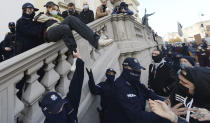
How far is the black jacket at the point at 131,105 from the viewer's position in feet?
5.92

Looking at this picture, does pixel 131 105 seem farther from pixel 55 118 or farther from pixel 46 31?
pixel 46 31

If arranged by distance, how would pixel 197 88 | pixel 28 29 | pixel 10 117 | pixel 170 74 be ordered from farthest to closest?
pixel 170 74, pixel 28 29, pixel 197 88, pixel 10 117

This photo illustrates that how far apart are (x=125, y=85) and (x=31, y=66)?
51.5 inches

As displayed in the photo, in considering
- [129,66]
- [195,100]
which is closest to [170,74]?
[129,66]

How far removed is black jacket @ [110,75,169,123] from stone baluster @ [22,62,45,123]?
1077 mm

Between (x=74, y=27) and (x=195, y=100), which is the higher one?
(x=74, y=27)

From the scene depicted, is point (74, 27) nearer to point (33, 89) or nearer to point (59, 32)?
point (59, 32)

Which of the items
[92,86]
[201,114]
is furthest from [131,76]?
[201,114]

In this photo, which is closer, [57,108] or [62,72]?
[57,108]

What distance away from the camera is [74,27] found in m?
2.40

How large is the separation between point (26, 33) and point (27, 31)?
0.04 meters

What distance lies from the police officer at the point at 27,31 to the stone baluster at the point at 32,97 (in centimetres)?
78

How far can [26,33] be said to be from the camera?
2.35 meters

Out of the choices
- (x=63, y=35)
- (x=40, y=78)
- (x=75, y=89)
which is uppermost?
(x=63, y=35)
